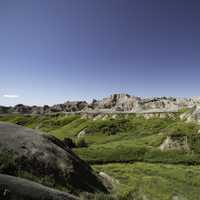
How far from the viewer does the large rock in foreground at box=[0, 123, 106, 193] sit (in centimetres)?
1403

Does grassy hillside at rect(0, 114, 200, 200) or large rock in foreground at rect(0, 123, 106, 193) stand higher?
large rock in foreground at rect(0, 123, 106, 193)

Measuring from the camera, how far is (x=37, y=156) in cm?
1784

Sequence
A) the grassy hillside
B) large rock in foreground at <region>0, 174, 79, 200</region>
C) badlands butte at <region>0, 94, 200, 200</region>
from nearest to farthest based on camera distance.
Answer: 1. large rock in foreground at <region>0, 174, 79, 200</region>
2. badlands butte at <region>0, 94, 200, 200</region>
3. the grassy hillside

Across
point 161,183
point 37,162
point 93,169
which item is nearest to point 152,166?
point 161,183

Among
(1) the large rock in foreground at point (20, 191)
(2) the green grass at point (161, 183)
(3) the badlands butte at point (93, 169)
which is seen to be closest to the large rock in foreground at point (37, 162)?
(3) the badlands butte at point (93, 169)

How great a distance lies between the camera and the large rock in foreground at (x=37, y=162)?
46.0 ft

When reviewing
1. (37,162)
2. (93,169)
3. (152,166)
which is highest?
(37,162)

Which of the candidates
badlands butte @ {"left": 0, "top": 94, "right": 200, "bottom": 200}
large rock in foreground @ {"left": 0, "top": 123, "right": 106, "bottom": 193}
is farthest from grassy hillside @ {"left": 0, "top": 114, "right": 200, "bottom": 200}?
large rock in foreground @ {"left": 0, "top": 123, "right": 106, "bottom": 193}

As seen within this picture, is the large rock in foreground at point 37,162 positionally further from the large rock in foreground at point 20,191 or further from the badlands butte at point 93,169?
the large rock in foreground at point 20,191

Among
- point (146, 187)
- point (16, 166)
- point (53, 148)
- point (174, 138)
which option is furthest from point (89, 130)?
point (16, 166)

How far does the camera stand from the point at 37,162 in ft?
55.4

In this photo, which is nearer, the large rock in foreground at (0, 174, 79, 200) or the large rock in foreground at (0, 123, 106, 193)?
the large rock in foreground at (0, 174, 79, 200)

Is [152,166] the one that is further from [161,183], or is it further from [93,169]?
[93,169]

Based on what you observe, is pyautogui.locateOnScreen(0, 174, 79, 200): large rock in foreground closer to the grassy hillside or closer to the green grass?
the grassy hillside
